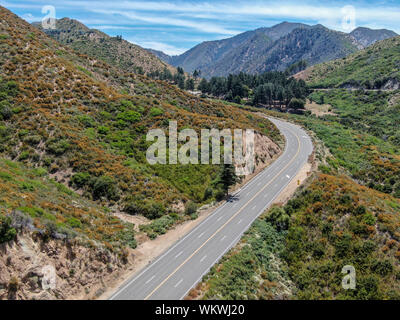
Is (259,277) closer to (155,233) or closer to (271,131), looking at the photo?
(155,233)

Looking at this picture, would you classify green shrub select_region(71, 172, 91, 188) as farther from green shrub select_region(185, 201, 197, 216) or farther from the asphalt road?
the asphalt road

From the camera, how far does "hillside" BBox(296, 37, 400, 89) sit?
5172 inches

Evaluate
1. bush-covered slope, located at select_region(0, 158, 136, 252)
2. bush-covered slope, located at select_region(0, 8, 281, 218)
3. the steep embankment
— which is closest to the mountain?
the steep embankment

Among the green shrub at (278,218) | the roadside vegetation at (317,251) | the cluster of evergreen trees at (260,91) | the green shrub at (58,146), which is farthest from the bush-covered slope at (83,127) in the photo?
the cluster of evergreen trees at (260,91)

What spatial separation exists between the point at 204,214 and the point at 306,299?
16.9m

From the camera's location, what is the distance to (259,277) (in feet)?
89.4

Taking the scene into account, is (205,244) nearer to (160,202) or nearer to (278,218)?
(160,202)

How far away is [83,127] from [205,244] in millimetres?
30857

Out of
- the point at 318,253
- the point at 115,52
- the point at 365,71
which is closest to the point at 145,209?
the point at 318,253

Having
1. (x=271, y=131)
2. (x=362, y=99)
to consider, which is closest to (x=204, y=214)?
(x=271, y=131)

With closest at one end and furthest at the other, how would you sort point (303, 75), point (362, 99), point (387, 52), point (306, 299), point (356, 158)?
point (306, 299) → point (356, 158) → point (362, 99) → point (387, 52) → point (303, 75)

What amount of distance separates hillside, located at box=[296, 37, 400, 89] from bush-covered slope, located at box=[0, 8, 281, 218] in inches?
4432

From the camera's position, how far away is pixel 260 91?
4993 inches

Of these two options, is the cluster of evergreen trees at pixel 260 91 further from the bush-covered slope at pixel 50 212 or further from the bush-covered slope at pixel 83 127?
the bush-covered slope at pixel 50 212
